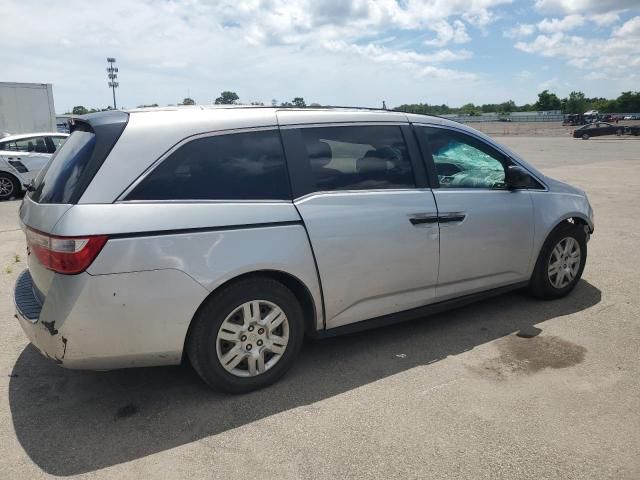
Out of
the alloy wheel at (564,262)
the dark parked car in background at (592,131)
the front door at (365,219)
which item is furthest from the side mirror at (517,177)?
the dark parked car in background at (592,131)

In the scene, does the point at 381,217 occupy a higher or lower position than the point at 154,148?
lower

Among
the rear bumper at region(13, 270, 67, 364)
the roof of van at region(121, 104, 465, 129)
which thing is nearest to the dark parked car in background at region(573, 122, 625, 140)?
the roof of van at region(121, 104, 465, 129)

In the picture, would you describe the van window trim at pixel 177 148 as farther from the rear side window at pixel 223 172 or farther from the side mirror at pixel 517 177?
the side mirror at pixel 517 177

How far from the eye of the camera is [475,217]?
3953 millimetres

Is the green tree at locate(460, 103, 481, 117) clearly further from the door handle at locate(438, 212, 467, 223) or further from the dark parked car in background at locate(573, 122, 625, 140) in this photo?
the door handle at locate(438, 212, 467, 223)

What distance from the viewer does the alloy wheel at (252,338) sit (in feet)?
9.99

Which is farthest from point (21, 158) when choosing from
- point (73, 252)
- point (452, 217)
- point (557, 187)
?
point (557, 187)

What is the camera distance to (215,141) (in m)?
3.04

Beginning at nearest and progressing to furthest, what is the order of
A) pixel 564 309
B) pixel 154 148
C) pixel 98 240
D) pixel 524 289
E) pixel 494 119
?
1. pixel 98 240
2. pixel 154 148
3. pixel 564 309
4. pixel 524 289
5. pixel 494 119

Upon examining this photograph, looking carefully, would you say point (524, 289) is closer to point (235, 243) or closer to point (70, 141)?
point (235, 243)

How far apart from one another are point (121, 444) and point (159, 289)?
85cm

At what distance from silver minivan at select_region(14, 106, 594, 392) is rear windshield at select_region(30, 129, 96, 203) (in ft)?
0.05

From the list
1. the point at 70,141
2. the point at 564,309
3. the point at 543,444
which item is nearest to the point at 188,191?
the point at 70,141

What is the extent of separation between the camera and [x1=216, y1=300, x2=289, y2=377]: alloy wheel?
9.99 ft
